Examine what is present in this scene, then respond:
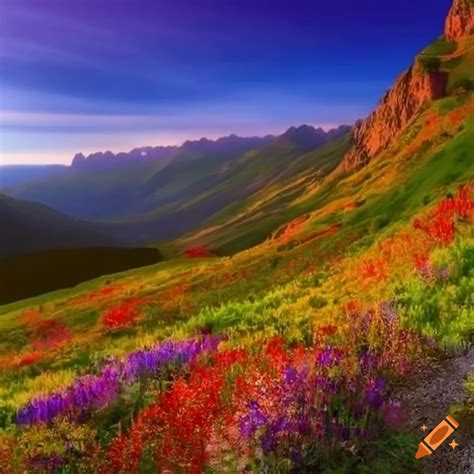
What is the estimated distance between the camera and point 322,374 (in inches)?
264

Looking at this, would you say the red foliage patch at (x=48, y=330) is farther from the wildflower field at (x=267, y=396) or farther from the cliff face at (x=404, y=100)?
the cliff face at (x=404, y=100)

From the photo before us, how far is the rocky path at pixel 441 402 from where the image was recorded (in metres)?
5.41

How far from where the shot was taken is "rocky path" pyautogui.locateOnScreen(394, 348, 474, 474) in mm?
5410

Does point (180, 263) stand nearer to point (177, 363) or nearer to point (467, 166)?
point (467, 166)

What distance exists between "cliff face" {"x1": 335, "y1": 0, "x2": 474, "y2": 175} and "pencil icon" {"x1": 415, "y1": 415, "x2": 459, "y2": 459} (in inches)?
3772

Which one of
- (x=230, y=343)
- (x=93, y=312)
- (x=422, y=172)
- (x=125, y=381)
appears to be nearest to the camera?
(x=125, y=381)

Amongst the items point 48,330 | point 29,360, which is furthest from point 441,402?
point 48,330

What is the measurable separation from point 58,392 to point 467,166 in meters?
40.8

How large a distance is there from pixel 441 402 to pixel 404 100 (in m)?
131

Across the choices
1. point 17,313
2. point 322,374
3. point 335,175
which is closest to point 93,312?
point 17,313

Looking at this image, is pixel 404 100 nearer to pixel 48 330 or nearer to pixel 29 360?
pixel 48 330

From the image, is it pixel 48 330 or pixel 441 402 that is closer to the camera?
pixel 441 402

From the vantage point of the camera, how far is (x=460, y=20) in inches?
4764

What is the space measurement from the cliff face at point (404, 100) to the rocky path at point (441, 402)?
94.0 meters
